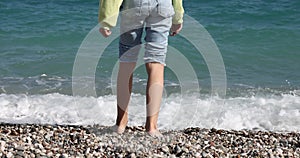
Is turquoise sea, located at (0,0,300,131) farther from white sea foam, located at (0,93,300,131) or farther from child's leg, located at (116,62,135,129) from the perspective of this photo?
child's leg, located at (116,62,135,129)

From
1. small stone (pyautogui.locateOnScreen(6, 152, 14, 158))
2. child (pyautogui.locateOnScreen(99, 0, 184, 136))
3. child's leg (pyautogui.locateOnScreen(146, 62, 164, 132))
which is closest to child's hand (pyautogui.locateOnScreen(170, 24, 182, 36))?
child (pyautogui.locateOnScreen(99, 0, 184, 136))

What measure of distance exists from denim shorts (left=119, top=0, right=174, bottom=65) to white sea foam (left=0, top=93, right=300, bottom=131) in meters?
1.46

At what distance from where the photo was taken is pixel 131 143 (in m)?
4.26

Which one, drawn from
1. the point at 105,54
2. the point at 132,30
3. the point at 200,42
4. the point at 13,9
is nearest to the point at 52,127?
the point at 132,30

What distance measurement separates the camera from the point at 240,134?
4980mm

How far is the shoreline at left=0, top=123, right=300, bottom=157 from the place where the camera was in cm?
405

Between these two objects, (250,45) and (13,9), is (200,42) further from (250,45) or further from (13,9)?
(13,9)

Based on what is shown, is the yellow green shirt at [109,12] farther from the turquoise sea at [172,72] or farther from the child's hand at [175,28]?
the turquoise sea at [172,72]

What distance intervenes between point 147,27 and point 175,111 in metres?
2.17

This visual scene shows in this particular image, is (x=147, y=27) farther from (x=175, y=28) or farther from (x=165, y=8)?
(x=175, y=28)

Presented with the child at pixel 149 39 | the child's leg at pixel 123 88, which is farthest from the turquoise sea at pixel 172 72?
the child at pixel 149 39

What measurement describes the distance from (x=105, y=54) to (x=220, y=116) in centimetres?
349

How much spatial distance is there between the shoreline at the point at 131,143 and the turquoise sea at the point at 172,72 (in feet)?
3.02

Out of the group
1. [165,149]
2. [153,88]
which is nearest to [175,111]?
[153,88]
